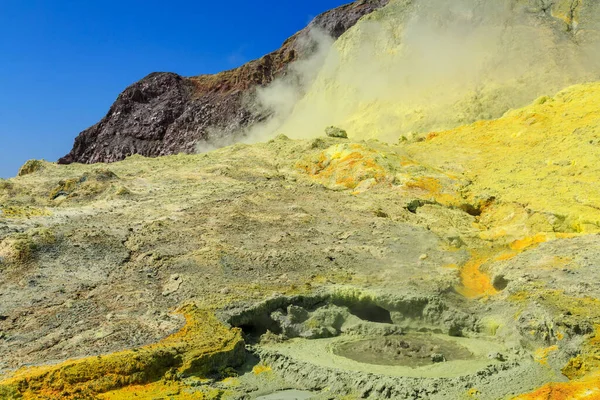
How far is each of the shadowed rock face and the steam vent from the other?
20167 millimetres

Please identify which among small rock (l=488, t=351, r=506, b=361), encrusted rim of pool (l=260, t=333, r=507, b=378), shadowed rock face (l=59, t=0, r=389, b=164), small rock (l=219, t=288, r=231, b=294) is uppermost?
shadowed rock face (l=59, t=0, r=389, b=164)

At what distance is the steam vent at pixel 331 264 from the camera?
25.1 ft

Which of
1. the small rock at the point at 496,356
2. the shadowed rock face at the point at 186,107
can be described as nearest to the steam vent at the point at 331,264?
the small rock at the point at 496,356

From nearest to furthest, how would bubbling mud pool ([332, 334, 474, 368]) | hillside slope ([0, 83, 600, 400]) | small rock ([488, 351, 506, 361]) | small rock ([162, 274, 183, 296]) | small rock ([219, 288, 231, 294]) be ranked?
hillside slope ([0, 83, 600, 400]), small rock ([488, 351, 506, 361]), bubbling mud pool ([332, 334, 474, 368]), small rock ([219, 288, 231, 294]), small rock ([162, 274, 183, 296])

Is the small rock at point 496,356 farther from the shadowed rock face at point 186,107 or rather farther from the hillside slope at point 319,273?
the shadowed rock face at point 186,107

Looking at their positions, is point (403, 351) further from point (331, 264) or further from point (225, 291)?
point (225, 291)

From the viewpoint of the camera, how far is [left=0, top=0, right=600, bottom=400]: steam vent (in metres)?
7.65

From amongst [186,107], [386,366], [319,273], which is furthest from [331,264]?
[186,107]

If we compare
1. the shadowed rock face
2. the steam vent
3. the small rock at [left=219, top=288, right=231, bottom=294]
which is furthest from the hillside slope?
the shadowed rock face

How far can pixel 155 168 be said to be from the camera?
20.2m

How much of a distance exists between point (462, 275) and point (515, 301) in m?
1.67

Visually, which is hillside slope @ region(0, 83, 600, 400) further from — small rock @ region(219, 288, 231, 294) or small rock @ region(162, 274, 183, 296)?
small rock @ region(219, 288, 231, 294)

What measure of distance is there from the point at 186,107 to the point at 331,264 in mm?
37141

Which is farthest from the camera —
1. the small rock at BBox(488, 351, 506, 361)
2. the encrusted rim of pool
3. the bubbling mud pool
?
the bubbling mud pool
